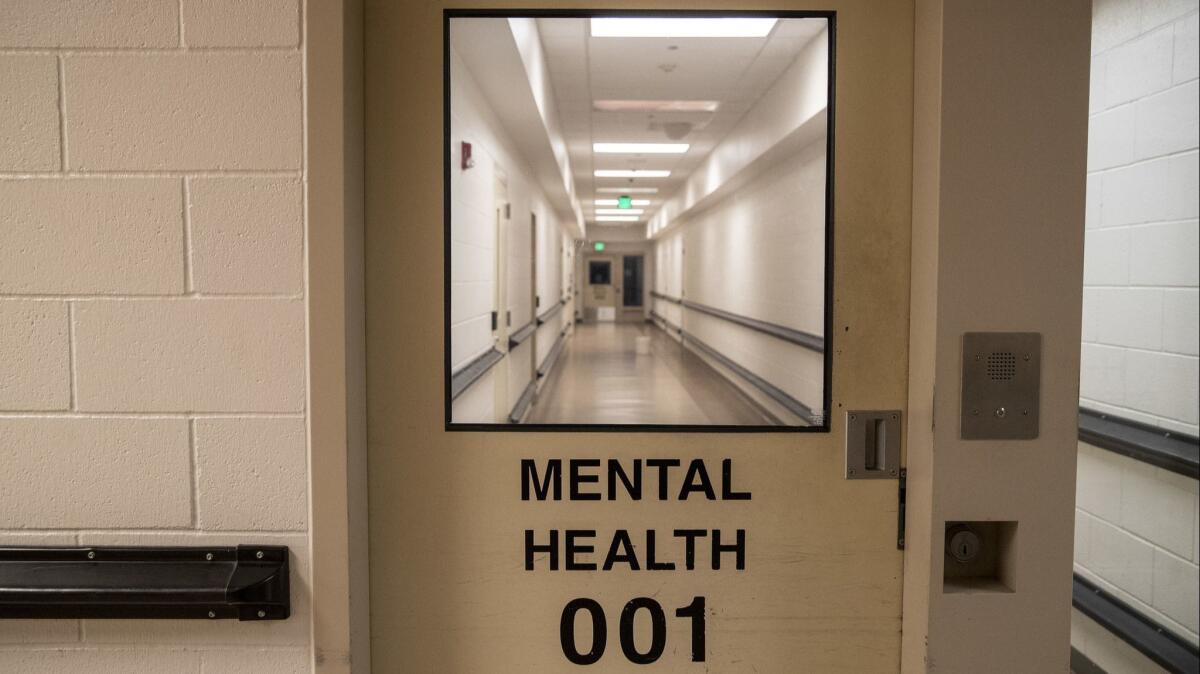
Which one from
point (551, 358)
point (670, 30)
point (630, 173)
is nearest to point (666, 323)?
point (630, 173)

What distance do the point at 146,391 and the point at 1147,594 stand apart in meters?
3.58

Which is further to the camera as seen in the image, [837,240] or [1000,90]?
[837,240]

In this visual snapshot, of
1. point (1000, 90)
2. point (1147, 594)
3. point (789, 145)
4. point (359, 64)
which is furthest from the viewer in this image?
point (789, 145)

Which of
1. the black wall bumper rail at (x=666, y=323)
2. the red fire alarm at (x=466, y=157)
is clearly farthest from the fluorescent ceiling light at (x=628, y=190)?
the red fire alarm at (x=466, y=157)

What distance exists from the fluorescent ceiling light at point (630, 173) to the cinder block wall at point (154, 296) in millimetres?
11298

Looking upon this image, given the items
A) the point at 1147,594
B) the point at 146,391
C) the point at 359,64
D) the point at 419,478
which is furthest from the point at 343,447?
the point at 1147,594

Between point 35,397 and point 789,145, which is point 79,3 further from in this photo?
point 789,145

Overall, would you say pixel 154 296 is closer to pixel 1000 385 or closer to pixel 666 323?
pixel 1000 385

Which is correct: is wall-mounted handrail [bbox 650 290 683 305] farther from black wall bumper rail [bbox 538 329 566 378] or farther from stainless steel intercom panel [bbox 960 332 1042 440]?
stainless steel intercom panel [bbox 960 332 1042 440]

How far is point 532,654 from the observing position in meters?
1.78

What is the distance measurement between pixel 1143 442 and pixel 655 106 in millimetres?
5904

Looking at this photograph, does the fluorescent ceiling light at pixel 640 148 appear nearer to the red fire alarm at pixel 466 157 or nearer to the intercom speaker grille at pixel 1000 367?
the red fire alarm at pixel 466 157

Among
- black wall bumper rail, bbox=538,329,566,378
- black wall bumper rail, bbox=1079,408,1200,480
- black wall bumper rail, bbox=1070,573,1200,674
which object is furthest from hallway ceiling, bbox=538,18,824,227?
black wall bumper rail, bbox=538,329,566,378

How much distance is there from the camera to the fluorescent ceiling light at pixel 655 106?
7.84 m
